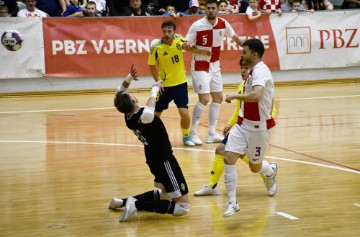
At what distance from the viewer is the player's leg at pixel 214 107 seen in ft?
41.8

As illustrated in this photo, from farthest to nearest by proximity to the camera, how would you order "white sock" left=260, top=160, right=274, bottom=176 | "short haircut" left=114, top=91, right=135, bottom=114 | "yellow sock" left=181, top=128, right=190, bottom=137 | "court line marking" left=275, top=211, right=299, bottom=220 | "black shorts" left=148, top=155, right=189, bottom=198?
"yellow sock" left=181, top=128, right=190, bottom=137 < "white sock" left=260, top=160, right=274, bottom=176 < "black shorts" left=148, top=155, right=189, bottom=198 < "court line marking" left=275, top=211, right=299, bottom=220 < "short haircut" left=114, top=91, right=135, bottom=114

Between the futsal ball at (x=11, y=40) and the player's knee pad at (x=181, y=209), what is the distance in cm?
1180

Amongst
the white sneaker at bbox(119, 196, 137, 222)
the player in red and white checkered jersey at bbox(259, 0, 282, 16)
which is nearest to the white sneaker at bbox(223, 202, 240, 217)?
the white sneaker at bbox(119, 196, 137, 222)

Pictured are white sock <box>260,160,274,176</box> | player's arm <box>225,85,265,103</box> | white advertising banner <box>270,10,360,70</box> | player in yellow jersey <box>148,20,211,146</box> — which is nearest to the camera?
player's arm <box>225,85,265,103</box>

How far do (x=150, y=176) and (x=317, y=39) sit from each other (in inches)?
463

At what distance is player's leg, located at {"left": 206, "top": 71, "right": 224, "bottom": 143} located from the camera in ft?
41.8

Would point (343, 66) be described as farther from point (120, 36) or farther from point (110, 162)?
point (110, 162)

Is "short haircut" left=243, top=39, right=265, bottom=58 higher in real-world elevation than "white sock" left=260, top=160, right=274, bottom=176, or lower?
higher

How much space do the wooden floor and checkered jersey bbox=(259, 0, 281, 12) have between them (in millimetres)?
4736

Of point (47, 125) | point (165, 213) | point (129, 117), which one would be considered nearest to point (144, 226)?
point (165, 213)

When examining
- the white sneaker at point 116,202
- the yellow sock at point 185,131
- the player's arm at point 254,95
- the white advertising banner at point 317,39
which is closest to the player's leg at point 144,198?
the white sneaker at point 116,202

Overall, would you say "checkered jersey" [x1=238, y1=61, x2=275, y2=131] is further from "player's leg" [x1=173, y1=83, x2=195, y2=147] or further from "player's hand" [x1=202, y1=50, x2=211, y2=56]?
"player's hand" [x1=202, y1=50, x2=211, y2=56]

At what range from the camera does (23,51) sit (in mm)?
18844

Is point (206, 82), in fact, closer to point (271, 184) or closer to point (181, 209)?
point (271, 184)
